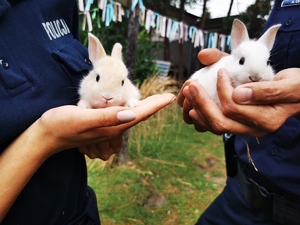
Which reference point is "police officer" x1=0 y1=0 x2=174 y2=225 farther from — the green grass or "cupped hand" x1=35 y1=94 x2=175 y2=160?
the green grass

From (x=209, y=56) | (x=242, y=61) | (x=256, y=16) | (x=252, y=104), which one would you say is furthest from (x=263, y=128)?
(x=256, y=16)

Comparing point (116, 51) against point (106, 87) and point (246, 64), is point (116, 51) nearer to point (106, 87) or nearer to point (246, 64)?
point (106, 87)

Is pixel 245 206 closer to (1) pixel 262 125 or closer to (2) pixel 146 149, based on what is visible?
(1) pixel 262 125

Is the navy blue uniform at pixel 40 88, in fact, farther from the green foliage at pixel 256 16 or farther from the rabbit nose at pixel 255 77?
the green foliage at pixel 256 16

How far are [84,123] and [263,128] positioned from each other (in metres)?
0.75

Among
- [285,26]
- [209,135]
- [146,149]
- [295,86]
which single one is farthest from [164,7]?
[295,86]

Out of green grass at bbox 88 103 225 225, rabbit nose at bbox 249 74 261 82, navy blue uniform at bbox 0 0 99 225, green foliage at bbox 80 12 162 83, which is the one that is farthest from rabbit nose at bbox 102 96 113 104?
green foliage at bbox 80 12 162 83

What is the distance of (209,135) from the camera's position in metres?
6.36

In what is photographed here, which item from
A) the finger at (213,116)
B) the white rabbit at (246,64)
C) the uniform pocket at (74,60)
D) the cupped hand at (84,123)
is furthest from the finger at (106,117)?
the white rabbit at (246,64)

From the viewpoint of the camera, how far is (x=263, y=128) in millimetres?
1240

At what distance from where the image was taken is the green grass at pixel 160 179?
375cm

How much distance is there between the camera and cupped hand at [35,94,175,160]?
44.4 inches

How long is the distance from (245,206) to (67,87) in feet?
4.18

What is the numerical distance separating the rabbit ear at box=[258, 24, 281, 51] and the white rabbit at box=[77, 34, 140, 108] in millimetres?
836
